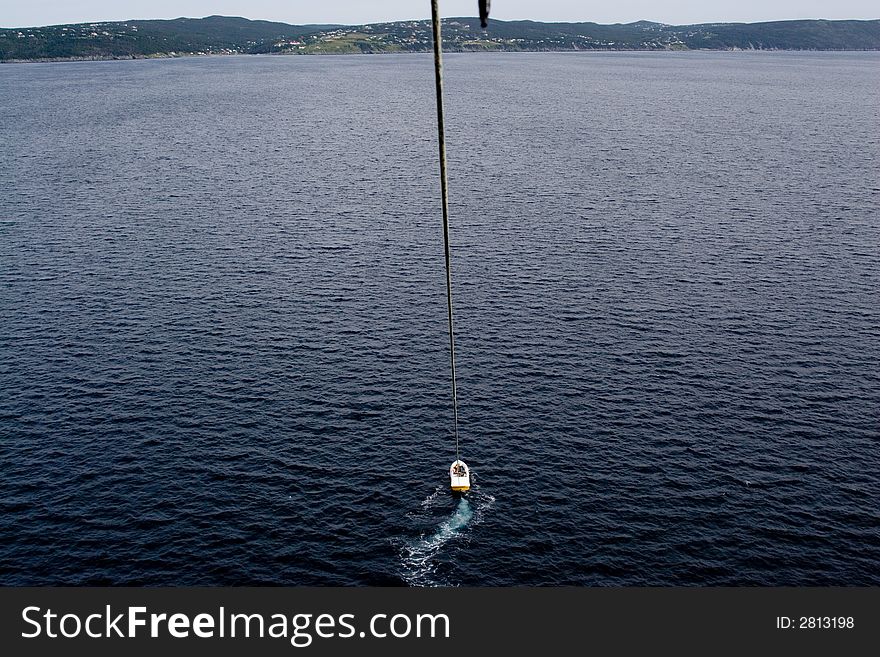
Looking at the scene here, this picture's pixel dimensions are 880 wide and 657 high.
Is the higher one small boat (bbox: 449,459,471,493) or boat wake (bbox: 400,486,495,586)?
small boat (bbox: 449,459,471,493)

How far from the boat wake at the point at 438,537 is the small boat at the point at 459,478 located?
1306 mm

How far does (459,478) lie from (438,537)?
27.8 feet

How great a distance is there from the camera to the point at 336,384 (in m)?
123

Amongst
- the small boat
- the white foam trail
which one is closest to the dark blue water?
the white foam trail

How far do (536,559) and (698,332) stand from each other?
65.9 meters

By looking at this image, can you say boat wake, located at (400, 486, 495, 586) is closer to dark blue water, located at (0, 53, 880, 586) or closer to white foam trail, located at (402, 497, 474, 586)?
white foam trail, located at (402, 497, 474, 586)

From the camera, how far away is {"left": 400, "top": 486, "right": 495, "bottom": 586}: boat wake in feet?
282

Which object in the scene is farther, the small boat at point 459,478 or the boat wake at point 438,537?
the small boat at point 459,478

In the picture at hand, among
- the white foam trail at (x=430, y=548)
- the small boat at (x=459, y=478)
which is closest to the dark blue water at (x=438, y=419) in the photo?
the white foam trail at (x=430, y=548)

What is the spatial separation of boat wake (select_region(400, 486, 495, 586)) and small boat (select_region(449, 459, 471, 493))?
51.4 inches

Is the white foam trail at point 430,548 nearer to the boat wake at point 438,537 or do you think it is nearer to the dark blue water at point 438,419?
the boat wake at point 438,537

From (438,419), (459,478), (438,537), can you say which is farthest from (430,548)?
(438,419)

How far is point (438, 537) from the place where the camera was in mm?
91375

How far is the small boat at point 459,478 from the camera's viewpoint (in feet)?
318
